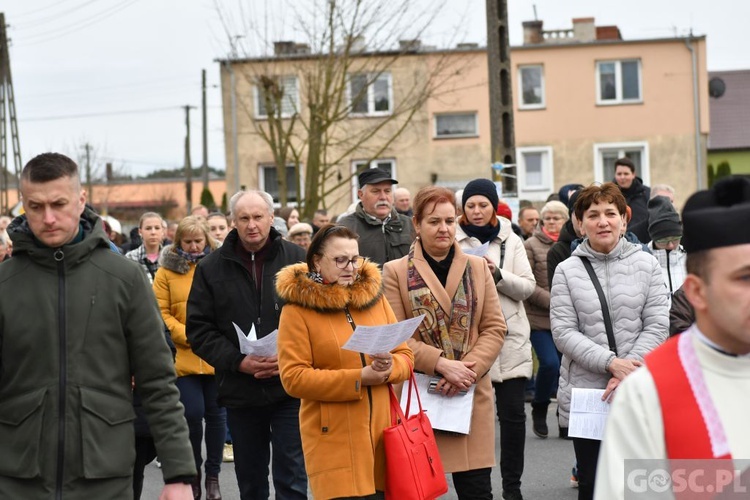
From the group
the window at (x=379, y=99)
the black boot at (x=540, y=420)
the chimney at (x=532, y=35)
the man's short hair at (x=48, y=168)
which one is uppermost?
the chimney at (x=532, y=35)

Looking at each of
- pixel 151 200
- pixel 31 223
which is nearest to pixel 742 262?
pixel 31 223

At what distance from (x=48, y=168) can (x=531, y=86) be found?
35.1 metres

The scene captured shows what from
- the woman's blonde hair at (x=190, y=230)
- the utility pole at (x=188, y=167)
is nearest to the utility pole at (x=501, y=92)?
the woman's blonde hair at (x=190, y=230)

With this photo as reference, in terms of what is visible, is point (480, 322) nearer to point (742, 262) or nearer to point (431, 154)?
point (742, 262)

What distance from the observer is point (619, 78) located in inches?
1499

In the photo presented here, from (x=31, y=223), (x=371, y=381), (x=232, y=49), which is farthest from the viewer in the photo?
(x=232, y=49)

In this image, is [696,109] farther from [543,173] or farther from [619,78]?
[543,173]

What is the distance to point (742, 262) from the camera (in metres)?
2.80

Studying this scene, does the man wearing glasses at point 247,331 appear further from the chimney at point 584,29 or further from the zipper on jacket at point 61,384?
the chimney at point 584,29

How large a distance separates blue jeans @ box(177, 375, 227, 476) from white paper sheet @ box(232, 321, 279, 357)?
1528mm

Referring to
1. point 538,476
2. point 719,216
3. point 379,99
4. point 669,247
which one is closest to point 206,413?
point 538,476

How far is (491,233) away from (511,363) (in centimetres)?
96

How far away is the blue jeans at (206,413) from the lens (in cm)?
788

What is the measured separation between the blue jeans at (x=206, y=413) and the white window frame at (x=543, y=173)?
30730 millimetres
